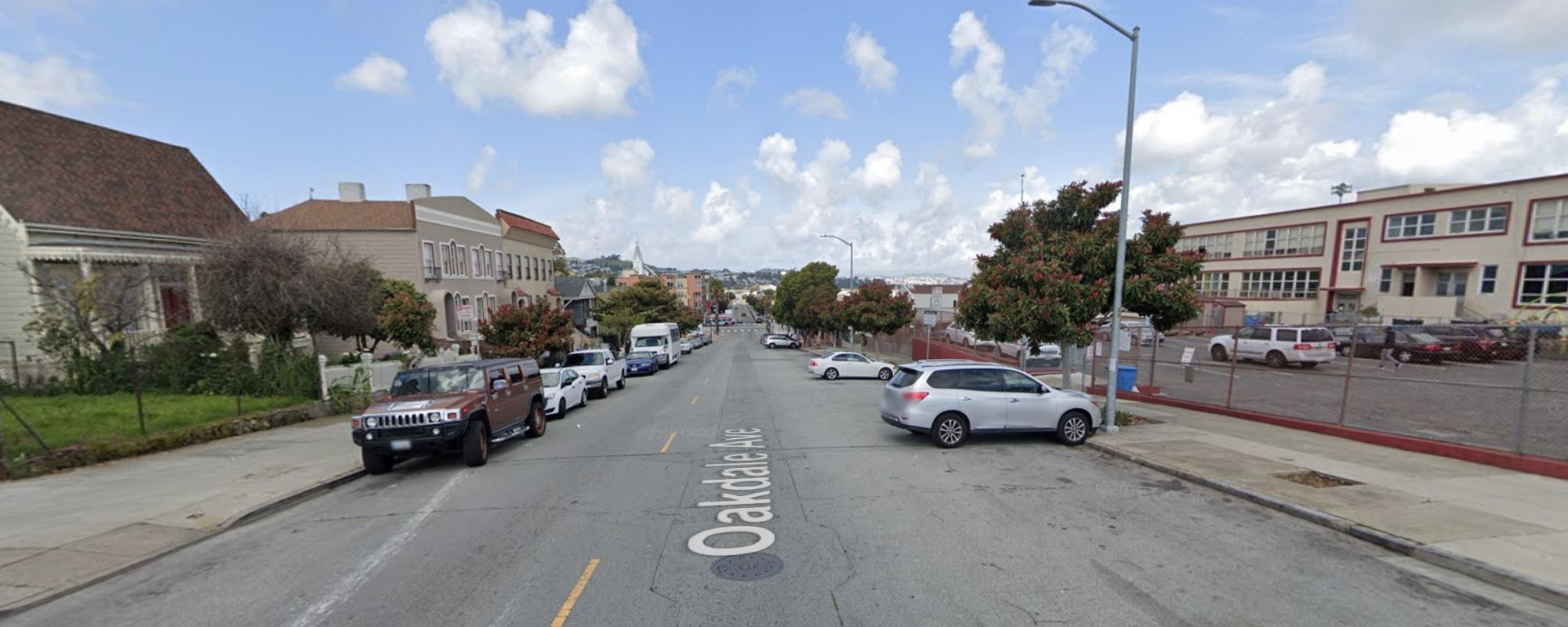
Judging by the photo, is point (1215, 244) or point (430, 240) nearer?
point (430, 240)

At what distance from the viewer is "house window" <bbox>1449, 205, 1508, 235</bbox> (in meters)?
31.5

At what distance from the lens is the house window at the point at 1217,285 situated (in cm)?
4844

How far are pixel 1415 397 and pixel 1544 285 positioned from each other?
2819 centimetres

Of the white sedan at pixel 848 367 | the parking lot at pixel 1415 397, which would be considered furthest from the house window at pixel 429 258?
the parking lot at pixel 1415 397

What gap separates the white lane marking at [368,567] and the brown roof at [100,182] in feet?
47.0

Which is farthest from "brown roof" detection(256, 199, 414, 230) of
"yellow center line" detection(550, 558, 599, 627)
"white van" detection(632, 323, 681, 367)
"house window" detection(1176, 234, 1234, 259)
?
"house window" detection(1176, 234, 1234, 259)

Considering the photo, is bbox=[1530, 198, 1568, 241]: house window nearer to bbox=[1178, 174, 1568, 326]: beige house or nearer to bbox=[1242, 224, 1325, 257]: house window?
bbox=[1178, 174, 1568, 326]: beige house

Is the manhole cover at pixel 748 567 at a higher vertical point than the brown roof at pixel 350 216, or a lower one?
lower

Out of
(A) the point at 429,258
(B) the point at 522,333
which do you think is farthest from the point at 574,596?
(A) the point at 429,258

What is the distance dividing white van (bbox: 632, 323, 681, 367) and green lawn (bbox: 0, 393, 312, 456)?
63.4 feet

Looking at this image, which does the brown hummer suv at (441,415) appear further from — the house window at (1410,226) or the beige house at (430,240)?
the house window at (1410,226)

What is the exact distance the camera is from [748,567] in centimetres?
538

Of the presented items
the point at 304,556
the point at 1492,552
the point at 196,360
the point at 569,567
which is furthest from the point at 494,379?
the point at 1492,552

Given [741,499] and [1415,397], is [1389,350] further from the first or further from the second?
[741,499]
